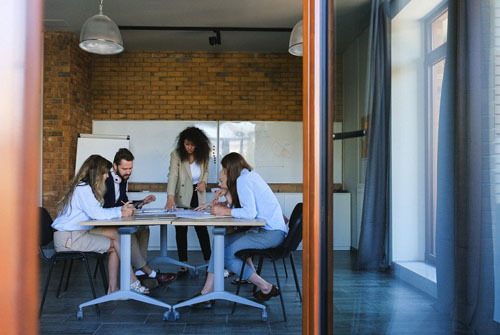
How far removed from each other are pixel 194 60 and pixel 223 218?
4192mm

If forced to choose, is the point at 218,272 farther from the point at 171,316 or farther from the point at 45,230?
the point at 45,230

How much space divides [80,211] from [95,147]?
3.05 meters

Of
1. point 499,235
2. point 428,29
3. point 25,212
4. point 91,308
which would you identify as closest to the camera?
point 25,212

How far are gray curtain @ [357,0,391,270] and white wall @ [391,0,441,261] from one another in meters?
0.03

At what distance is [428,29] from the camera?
55.3 inches

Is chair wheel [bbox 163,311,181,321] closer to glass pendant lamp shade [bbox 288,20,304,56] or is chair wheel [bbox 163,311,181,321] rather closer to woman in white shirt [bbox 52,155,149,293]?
woman in white shirt [bbox 52,155,149,293]

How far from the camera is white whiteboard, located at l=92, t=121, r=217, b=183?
6.72 m

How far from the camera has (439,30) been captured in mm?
1369

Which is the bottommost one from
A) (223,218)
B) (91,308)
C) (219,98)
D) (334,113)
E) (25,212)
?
(91,308)

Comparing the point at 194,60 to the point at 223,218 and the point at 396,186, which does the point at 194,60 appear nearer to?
the point at 223,218

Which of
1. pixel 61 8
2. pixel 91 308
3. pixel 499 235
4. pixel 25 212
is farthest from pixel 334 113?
pixel 61 8

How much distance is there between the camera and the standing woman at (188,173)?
4.61 metres

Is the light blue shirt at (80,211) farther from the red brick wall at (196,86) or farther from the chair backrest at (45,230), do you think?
the red brick wall at (196,86)

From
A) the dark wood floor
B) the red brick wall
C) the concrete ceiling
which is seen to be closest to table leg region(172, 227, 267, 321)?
the dark wood floor
